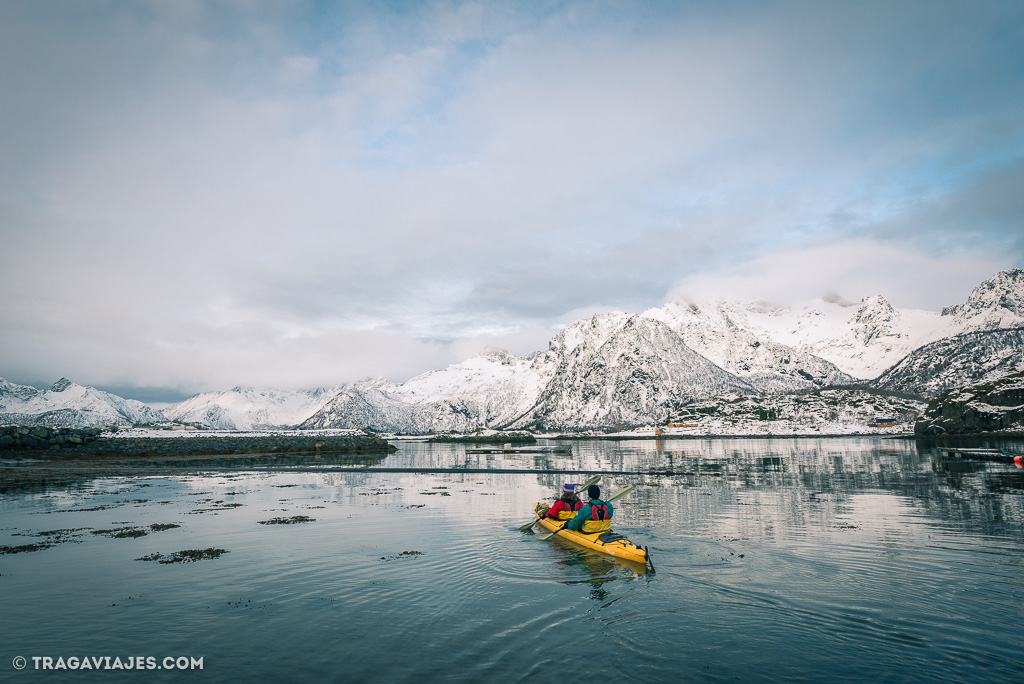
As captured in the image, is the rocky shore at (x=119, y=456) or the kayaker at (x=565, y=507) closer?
the kayaker at (x=565, y=507)

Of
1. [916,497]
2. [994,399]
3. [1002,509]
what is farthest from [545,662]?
[994,399]

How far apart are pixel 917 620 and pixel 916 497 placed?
1380 inches

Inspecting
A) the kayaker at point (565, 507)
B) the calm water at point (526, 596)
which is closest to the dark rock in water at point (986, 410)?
the calm water at point (526, 596)

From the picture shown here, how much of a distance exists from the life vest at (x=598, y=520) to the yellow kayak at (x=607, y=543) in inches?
22.6

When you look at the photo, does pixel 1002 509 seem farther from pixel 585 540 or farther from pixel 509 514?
pixel 509 514

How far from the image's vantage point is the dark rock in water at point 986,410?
17188 cm

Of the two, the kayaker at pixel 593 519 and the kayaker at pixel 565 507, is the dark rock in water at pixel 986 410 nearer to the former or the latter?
the kayaker at pixel 565 507

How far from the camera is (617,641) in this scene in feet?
49.6

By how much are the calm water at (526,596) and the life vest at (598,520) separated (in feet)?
5.66

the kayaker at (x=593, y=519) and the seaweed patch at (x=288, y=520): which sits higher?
the kayaker at (x=593, y=519)

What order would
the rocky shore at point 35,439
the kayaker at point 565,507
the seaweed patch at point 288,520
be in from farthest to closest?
1. the rocky shore at point 35,439
2. the seaweed patch at point 288,520
3. the kayaker at point 565,507

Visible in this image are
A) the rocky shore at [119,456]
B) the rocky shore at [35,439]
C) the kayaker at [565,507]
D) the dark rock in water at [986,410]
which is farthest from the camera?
the dark rock in water at [986,410]

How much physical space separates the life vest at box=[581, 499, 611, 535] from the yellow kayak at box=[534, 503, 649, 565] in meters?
0.57

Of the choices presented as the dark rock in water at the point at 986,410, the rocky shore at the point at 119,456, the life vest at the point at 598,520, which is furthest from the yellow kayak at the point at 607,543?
the dark rock in water at the point at 986,410
